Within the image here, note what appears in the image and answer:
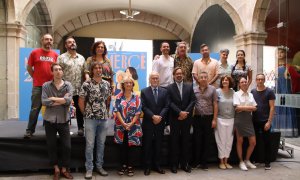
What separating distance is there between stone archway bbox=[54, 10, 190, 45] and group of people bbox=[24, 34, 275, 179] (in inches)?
381

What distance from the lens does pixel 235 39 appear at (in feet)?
25.0

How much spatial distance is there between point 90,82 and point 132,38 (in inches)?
421

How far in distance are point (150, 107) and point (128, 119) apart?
0.31m

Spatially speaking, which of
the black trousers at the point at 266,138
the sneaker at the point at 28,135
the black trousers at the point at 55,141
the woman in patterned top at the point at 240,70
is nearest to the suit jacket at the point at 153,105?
the black trousers at the point at 55,141

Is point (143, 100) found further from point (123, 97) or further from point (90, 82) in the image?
point (90, 82)

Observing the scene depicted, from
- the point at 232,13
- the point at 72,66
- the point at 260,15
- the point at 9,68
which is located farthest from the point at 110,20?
the point at 72,66

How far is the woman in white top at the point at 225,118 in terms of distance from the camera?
158 inches

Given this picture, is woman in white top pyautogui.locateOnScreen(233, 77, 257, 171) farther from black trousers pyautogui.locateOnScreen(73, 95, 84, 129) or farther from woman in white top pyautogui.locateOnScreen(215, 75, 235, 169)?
black trousers pyautogui.locateOnScreen(73, 95, 84, 129)

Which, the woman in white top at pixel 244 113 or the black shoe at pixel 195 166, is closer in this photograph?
the woman in white top at pixel 244 113

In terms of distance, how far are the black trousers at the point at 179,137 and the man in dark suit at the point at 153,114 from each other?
0.49ft

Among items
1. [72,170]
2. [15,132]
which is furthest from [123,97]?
[15,132]

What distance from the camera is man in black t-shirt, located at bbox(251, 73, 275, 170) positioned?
404 cm

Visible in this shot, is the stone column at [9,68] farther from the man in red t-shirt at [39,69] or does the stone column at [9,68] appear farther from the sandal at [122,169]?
the sandal at [122,169]

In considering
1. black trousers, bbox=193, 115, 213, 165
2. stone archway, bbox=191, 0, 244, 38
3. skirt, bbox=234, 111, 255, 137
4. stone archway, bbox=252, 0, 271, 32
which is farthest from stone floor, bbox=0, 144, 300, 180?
stone archway, bbox=191, 0, 244, 38
